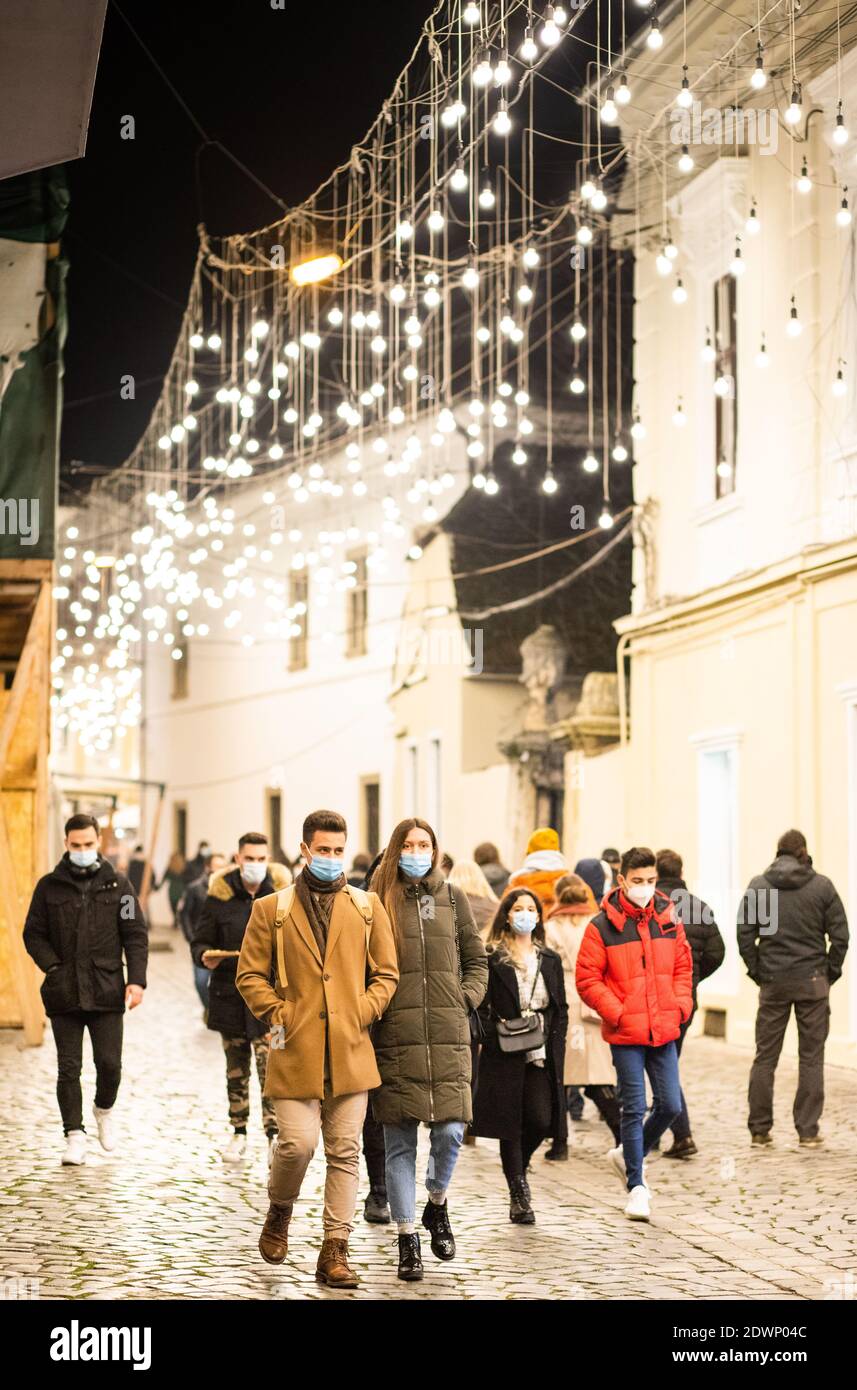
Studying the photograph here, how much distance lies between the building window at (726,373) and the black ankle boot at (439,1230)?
11220 mm

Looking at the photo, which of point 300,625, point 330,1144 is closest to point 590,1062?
point 330,1144

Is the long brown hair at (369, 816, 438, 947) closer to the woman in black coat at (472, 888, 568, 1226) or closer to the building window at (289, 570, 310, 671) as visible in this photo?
the woman in black coat at (472, 888, 568, 1226)

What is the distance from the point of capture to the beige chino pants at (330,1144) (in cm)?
709

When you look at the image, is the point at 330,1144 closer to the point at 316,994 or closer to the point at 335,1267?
the point at 335,1267

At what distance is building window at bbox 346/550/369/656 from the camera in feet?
112

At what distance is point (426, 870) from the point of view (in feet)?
25.1

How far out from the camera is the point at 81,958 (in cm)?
994

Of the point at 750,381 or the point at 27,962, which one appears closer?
the point at 27,962

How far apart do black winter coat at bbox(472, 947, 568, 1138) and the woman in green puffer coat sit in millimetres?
1006

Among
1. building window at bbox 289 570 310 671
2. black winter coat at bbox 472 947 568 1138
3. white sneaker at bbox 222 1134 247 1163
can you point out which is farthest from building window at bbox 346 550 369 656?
black winter coat at bbox 472 947 568 1138

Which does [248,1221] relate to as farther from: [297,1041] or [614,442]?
[614,442]

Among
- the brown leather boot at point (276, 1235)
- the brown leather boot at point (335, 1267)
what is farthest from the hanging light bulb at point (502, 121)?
the brown leather boot at point (335, 1267)
